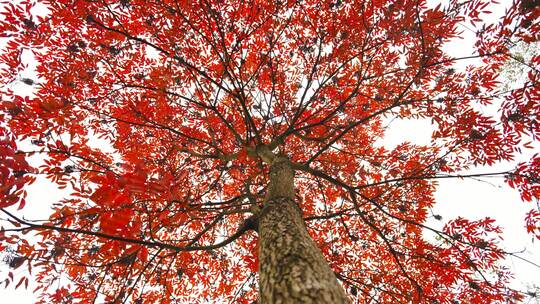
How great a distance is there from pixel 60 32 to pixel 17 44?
0.64m

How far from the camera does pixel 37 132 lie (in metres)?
3.40

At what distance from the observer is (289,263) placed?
174 centimetres

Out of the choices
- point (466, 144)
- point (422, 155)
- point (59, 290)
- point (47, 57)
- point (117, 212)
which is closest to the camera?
point (117, 212)

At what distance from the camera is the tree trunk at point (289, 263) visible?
143 cm

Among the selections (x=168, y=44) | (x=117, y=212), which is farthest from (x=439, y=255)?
(x=168, y=44)

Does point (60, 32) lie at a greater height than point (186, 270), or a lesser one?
greater

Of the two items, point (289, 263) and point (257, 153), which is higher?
point (257, 153)

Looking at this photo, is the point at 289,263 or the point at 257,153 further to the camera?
the point at 257,153

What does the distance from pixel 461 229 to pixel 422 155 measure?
63.1 inches

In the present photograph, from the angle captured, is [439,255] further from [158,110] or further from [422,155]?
[158,110]

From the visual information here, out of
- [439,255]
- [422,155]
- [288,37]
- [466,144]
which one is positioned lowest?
[439,255]

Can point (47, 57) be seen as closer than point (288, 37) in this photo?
Yes

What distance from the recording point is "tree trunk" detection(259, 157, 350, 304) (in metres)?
1.43

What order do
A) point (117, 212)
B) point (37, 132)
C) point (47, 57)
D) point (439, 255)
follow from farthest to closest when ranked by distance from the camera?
point (47, 57), point (439, 255), point (37, 132), point (117, 212)
